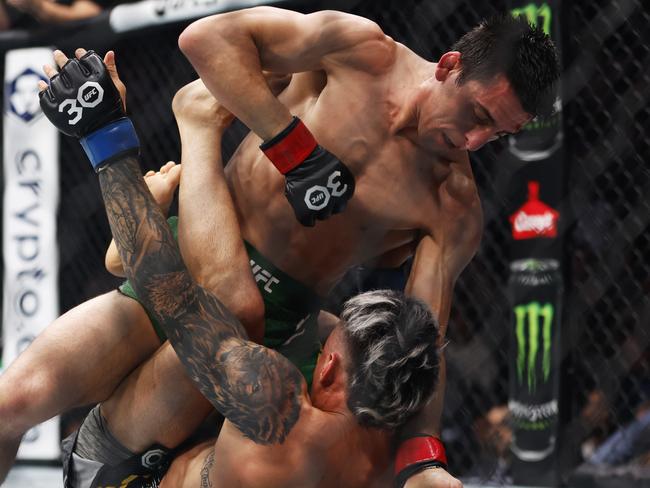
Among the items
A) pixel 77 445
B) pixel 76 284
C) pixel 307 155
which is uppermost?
pixel 307 155

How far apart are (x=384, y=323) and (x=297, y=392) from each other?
0.46 ft

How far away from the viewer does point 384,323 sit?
1275 millimetres

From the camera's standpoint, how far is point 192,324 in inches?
48.7

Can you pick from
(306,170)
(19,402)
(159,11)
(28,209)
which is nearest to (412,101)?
(306,170)

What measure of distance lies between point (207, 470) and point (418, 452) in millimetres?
287

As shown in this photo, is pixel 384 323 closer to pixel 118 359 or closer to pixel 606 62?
pixel 118 359

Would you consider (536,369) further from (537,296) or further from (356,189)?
(356,189)

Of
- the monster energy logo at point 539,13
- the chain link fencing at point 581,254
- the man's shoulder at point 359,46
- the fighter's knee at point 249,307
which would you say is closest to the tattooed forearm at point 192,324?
the fighter's knee at point 249,307

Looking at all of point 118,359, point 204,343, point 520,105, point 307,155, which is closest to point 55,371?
point 118,359

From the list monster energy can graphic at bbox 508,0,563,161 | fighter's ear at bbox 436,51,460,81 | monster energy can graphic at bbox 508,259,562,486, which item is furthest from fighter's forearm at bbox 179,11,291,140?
monster energy can graphic at bbox 508,259,562,486

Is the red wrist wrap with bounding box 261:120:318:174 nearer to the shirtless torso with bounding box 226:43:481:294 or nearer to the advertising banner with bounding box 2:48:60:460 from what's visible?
the shirtless torso with bounding box 226:43:481:294

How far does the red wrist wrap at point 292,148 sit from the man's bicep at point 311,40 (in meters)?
0.14

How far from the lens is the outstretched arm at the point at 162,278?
4.00 ft

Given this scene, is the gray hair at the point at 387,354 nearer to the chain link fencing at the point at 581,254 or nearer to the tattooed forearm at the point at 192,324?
the tattooed forearm at the point at 192,324
